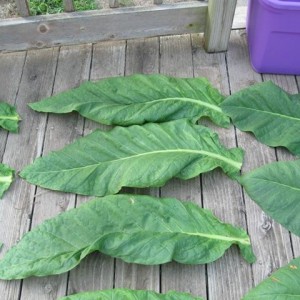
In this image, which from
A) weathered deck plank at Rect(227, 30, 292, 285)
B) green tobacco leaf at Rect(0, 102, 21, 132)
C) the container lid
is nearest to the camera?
weathered deck plank at Rect(227, 30, 292, 285)

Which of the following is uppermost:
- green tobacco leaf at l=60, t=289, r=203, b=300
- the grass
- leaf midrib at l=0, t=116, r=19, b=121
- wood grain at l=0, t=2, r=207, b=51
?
wood grain at l=0, t=2, r=207, b=51

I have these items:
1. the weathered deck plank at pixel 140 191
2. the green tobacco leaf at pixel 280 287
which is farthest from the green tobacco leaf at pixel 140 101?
the green tobacco leaf at pixel 280 287

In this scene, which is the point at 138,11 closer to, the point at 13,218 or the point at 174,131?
the point at 174,131

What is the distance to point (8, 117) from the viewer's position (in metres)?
1.57

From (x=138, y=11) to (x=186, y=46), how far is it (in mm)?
218

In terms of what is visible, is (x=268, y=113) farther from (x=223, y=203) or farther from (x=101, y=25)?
(x=101, y=25)

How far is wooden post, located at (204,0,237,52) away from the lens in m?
1.60

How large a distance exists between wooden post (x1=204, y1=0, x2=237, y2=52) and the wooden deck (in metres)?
0.04

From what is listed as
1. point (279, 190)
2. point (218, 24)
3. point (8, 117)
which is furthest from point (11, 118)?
point (279, 190)

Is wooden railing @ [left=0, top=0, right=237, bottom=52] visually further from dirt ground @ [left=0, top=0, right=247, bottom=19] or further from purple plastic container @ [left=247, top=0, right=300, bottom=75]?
dirt ground @ [left=0, top=0, right=247, bottom=19]

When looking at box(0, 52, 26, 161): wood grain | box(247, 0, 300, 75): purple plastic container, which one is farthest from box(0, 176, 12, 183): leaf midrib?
box(247, 0, 300, 75): purple plastic container

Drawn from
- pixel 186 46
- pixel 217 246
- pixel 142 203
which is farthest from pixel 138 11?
pixel 217 246

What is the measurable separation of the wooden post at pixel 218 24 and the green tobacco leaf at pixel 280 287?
816 mm

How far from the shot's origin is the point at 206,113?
1.53m
